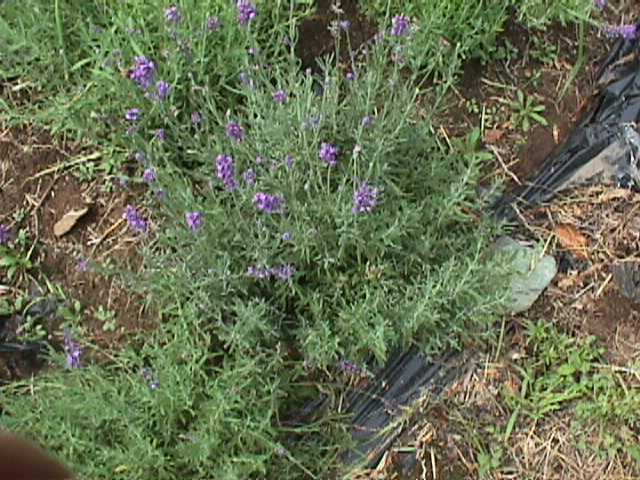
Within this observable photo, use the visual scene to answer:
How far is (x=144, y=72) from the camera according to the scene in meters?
2.57

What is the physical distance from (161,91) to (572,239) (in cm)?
133

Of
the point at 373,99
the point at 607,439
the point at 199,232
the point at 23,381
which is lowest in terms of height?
the point at 607,439

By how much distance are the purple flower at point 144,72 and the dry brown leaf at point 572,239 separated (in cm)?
132

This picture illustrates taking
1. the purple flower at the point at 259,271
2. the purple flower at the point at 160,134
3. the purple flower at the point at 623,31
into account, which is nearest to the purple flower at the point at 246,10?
the purple flower at the point at 160,134

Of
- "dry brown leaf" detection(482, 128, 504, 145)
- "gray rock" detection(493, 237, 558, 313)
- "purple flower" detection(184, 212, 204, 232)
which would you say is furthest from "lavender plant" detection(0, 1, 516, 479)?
"dry brown leaf" detection(482, 128, 504, 145)

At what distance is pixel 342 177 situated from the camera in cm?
267

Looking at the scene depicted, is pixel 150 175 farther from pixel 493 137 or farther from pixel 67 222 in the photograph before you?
pixel 493 137

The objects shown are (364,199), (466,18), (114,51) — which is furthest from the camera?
(466,18)

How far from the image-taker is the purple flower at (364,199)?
96.9 inches

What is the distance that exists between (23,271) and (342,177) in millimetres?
1049

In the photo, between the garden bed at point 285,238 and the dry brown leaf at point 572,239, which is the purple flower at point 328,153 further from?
the dry brown leaf at point 572,239

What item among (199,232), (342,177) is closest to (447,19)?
(342,177)

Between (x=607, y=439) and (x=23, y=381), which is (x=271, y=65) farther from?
(x=607, y=439)

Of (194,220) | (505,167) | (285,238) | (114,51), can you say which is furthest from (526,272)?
(114,51)
